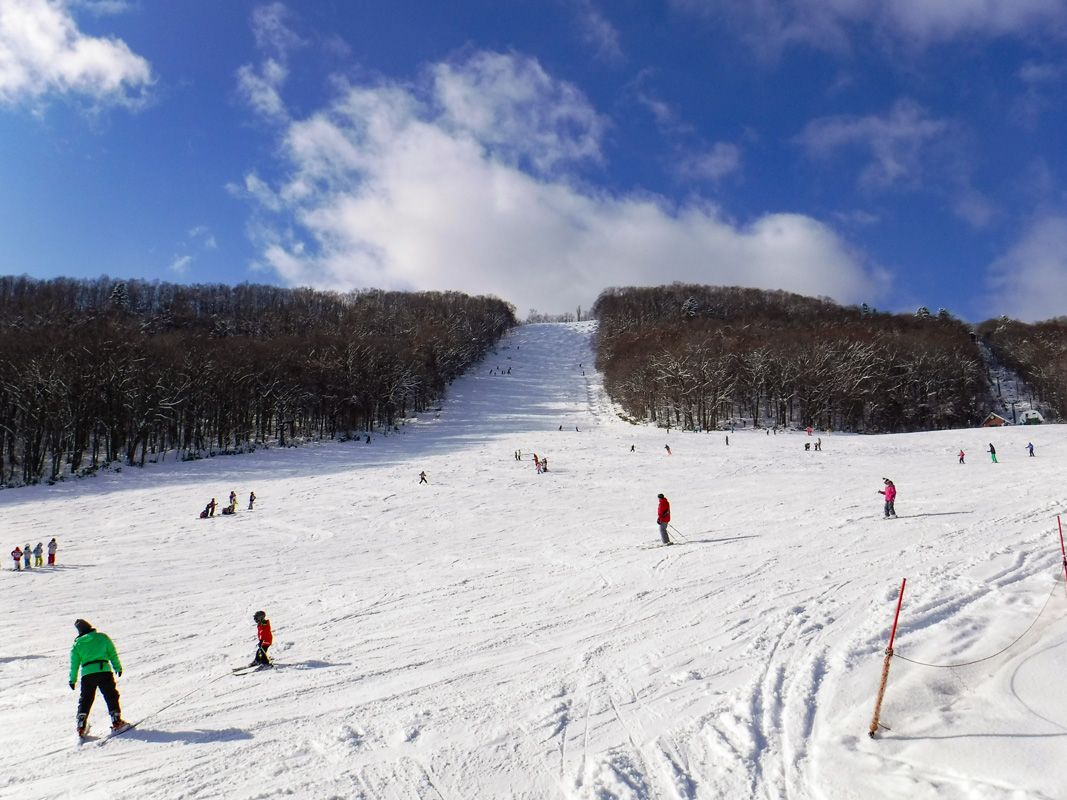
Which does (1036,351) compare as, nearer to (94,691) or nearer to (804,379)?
(804,379)

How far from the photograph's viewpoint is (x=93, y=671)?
A: 6656mm

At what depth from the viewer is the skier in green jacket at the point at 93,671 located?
6492 mm

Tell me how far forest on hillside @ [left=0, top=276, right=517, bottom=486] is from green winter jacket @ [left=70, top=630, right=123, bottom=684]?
4513 centimetres

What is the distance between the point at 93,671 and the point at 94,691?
8.9 inches

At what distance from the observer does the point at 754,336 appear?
91438 mm

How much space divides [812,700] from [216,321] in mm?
114531

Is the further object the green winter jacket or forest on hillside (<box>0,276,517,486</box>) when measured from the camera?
forest on hillside (<box>0,276,517,486</box>)

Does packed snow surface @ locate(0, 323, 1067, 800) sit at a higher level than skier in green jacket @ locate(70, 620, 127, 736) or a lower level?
lower

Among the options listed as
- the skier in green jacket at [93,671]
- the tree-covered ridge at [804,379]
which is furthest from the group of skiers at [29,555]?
the tree-covered ridge at [804,379]

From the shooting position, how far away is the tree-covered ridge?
65.3m

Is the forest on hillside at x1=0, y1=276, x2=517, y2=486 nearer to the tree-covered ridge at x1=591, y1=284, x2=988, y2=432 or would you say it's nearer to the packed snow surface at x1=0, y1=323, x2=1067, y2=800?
the packed snow surface at x1=0, y1=323, x2=1067, y2=800

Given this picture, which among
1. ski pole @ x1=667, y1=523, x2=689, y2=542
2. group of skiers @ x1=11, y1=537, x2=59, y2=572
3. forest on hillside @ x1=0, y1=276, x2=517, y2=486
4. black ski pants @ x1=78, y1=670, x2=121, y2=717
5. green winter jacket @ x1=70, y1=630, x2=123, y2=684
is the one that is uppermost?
forest on hillside @ x1=0, y1=276, x2=517, y2=486

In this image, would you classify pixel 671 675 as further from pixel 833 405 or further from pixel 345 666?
pixel 833 405

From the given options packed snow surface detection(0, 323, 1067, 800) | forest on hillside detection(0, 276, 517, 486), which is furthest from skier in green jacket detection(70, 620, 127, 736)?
forest on hillside detection(0, 276, 517, 486)
